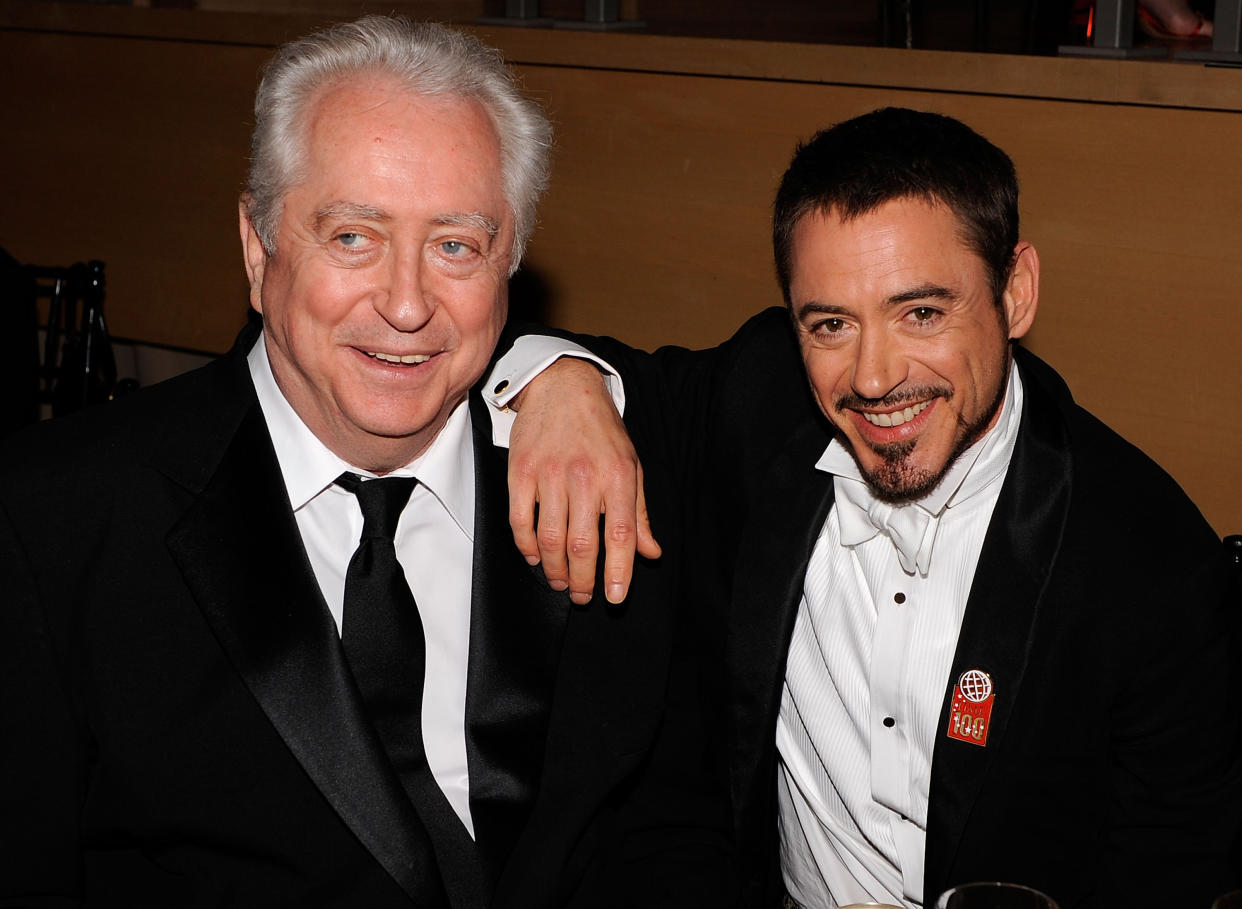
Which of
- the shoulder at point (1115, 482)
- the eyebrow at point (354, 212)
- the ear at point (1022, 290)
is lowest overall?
the shoulder at point (1115, 482)

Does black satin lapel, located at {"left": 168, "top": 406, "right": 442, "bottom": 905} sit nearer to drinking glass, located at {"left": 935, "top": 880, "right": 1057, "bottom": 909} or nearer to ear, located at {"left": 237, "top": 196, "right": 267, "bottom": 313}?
ear, located at {"left": 237, "top": 196, "right": 267, "bottom": 313}

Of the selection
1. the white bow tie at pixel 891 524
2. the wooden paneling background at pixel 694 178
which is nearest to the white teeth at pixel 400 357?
the white bow tie at pixel 891 524

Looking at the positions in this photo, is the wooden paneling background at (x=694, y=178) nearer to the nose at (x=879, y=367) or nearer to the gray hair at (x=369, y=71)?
the nose at (x=879, y=367)

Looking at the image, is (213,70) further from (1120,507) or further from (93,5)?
(1120,507)

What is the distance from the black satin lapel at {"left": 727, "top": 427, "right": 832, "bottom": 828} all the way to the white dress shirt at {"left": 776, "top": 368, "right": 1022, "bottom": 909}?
0.04 metres

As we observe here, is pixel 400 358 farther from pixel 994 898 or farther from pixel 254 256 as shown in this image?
pixel 994 898

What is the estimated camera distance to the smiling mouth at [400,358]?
1.59 m

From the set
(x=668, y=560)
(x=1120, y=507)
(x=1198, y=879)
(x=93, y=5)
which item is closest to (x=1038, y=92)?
(x=1120, y=507)

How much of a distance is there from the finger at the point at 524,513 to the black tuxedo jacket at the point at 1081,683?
0.35m

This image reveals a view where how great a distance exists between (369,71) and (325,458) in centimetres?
48

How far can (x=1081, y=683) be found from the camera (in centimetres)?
169

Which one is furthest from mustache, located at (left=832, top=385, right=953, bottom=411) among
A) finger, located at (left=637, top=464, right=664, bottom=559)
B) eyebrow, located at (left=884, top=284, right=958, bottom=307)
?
finger, located at (left=637, top=464, right=664, bottom=559)

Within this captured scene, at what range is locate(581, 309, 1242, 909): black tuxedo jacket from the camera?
5.44 ft

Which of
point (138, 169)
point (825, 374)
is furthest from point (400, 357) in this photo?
point (138, 169)
